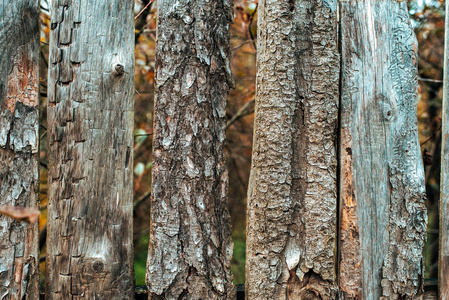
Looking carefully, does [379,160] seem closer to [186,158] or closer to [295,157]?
[295,157]

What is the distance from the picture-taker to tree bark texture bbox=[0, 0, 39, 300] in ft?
4.44

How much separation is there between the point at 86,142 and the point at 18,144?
0.25 metres

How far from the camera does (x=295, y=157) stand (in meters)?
1.46

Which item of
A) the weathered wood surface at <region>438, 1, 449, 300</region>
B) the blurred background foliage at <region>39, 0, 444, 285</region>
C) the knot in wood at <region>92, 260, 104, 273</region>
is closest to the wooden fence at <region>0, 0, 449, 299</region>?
the knot in wood at <region>92, 260, 104, 273</region>

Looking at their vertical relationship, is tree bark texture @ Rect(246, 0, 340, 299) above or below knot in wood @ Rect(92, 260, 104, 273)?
above

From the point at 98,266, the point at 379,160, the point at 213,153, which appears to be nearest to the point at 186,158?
the point at 213,153

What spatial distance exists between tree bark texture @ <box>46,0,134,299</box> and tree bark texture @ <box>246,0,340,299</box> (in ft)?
1.82

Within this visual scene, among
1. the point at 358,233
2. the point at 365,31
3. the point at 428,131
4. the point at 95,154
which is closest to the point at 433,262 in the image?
the point at 428,131

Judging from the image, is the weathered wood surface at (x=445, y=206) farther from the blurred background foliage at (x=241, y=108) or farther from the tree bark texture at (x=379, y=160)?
the blurred background foliage at (x=241, y=108)

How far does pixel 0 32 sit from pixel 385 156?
1585 mm

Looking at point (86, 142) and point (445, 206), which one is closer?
point (86, 142)

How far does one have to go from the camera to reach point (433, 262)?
302 cm

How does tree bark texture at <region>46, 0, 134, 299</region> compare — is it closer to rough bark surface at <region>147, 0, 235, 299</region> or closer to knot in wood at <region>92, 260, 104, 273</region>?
knot in wood at <region>92, 260, 104, 273</region>

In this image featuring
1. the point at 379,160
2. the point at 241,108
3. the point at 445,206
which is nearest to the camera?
the point at 379,160
